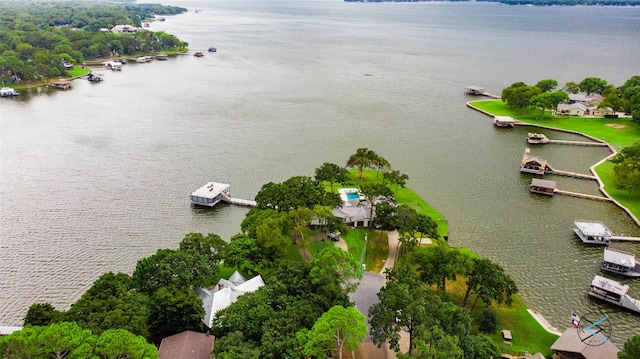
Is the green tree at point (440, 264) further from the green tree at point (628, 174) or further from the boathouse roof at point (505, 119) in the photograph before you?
the boathouse roof at point (505, 119)

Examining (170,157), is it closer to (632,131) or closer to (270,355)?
(270,355)

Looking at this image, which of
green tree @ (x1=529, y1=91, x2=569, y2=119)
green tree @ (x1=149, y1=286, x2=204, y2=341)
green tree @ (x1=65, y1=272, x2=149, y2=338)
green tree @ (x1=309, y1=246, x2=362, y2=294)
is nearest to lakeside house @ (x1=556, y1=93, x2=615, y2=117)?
green tree @ (x1=529, y1=91, x2=569, y2=119)

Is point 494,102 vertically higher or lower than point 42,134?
higher

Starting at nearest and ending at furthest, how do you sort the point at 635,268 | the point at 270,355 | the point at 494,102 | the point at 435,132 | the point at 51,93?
the point at 270,355
the point at 635,268
the point at 435,132
the point at 494,102
the point at 51,93

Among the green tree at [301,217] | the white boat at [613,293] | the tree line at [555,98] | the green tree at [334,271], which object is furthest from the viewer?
the tree line at [555,98]

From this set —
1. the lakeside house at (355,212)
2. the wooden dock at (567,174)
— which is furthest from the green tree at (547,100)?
the lakeside house at (355,212)

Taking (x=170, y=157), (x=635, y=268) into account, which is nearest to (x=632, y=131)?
(x=635, y=268)

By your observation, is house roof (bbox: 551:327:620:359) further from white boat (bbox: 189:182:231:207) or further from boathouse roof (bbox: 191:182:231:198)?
boathouse roof (bbox: 191:182:231:198)
